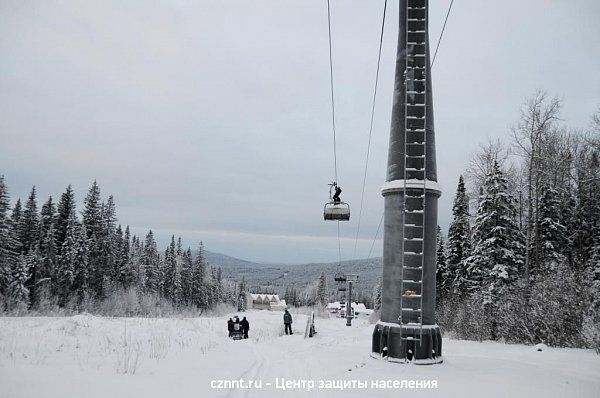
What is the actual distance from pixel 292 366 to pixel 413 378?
2990 mm

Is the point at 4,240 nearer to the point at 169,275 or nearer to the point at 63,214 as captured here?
the point at 63,214

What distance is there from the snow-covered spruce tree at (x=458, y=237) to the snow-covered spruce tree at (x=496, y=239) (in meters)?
8.45

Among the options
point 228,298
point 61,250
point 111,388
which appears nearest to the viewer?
point 111,388

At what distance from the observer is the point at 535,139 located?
27.3 metres

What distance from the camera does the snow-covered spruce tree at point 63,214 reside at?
50.9m

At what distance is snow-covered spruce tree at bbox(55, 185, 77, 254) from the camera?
50938 mm

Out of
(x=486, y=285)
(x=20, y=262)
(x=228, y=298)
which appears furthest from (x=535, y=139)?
(x=228, y=298)

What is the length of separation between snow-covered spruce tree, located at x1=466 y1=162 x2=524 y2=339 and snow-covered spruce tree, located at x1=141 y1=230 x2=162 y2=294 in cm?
5612

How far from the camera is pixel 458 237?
4034cm

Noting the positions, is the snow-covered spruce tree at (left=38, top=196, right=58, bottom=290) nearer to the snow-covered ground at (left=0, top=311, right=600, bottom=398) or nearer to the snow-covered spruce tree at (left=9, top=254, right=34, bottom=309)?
the snow-covered spruce tree at (left=9, top=254, right=34, bottom=309)

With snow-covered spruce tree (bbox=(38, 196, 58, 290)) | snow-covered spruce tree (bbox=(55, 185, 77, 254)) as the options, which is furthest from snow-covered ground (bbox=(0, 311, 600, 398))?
snow-covered spruce tree (bbox=(55, 185, 77, 254))

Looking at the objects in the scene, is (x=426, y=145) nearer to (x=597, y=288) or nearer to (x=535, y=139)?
(x=597, y=288)

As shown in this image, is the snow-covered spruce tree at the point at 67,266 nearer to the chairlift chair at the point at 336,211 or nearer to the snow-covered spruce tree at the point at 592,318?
the chairlift chair at the point at 336,211

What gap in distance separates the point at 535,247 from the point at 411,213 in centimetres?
2317
